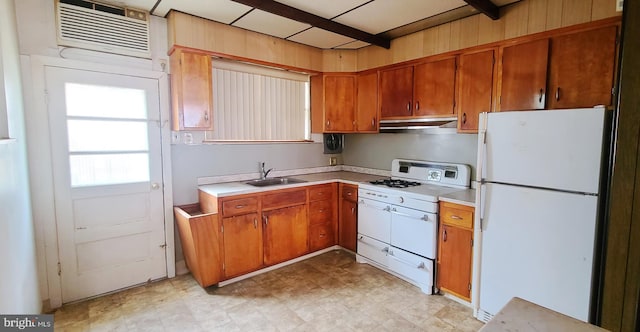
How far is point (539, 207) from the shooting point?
2.05 metres

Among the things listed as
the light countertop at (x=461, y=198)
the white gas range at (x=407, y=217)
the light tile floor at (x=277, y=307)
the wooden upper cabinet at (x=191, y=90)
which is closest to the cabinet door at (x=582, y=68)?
the light countertop at (x=461, y=198)

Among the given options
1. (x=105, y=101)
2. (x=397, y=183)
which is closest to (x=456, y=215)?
(x=397, y=183)

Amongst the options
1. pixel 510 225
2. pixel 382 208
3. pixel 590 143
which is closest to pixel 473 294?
pixel 510 225

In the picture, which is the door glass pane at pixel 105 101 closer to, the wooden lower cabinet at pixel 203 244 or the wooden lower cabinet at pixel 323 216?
the wooden lower cabinet at pixel 203 244

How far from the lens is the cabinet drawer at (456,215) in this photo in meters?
2.55

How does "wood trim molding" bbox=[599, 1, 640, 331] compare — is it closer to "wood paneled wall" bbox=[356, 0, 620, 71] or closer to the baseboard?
"wood paneled wall" bbox=[356, 0, 620, 71]

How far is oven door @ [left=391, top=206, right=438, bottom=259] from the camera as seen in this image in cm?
279

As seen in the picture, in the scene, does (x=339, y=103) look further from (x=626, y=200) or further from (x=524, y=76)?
(x=626, y=200)

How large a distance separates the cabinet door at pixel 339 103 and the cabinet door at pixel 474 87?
137 cm

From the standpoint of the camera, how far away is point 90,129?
2646 mm

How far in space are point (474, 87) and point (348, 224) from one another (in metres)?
1.98

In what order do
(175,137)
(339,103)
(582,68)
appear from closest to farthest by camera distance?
(582,68)
(175,137)
(339,103)

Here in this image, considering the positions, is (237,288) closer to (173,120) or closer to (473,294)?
(173,120)

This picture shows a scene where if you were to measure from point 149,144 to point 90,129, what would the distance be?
0.46 meters
